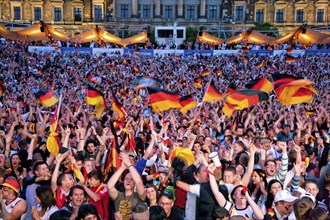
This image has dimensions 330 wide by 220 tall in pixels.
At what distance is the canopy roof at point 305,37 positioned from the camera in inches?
1425

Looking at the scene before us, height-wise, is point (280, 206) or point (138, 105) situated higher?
point (280, 206)

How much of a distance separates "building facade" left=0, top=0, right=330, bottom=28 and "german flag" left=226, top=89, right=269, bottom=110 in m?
55.1

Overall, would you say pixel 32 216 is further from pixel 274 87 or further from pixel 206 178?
pixel 274 87

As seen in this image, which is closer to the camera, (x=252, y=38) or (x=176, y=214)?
(x=176, y=214)

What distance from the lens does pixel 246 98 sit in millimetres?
12211

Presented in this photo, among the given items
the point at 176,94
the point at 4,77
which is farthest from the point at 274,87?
the point at 4,77

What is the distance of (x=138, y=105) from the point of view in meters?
17.2

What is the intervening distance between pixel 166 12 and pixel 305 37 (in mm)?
34303

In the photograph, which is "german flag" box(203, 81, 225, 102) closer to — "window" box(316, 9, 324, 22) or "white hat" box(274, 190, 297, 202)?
"white hat" box(274, 190, 297, 202)

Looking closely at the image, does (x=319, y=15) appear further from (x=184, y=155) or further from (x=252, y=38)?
(x=184, y=155)

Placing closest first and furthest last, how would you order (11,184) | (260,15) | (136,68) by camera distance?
(11,184) < (136,68) < (260,15)

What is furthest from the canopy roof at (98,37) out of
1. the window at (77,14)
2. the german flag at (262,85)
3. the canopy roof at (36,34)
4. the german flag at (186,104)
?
A: the window at (77,14)

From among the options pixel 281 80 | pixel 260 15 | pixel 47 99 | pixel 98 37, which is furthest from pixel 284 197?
pixel 260 15

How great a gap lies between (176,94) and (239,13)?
58622 millimetres
